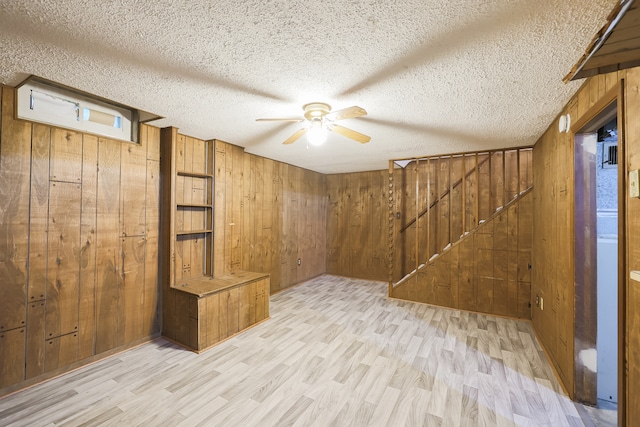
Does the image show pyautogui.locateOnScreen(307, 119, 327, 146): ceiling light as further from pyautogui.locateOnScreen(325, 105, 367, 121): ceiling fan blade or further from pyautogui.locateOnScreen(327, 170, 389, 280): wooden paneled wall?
pyautogui.locateOnScreen(327, 170, 389, 280): wooden paneled wall

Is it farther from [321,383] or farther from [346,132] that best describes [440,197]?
[321,383]

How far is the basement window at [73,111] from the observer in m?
2.05

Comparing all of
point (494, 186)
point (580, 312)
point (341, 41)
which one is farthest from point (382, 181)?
point (341, 41)

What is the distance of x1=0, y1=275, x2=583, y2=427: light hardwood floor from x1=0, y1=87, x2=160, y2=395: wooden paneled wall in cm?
27

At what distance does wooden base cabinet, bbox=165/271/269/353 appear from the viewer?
2.62 metres

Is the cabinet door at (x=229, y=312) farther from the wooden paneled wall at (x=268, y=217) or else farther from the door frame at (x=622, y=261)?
the door frame at (x=622, y=261)

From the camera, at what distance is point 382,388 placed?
206 cm

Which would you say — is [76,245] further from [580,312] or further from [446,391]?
[580,312]

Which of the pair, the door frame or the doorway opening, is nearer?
the door frame

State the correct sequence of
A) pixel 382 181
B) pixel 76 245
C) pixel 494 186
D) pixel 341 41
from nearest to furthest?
pixel 341 41 < pixel 76 245 < pixel 494 186 < pixel 382 181

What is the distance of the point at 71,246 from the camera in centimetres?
228

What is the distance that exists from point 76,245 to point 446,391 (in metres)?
3.32

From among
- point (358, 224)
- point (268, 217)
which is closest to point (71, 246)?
point (268, 217)

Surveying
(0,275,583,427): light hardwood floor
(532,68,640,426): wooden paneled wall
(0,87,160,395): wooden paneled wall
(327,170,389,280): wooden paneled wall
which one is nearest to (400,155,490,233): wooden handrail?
(327,170,389,280): wooden paneled wall
